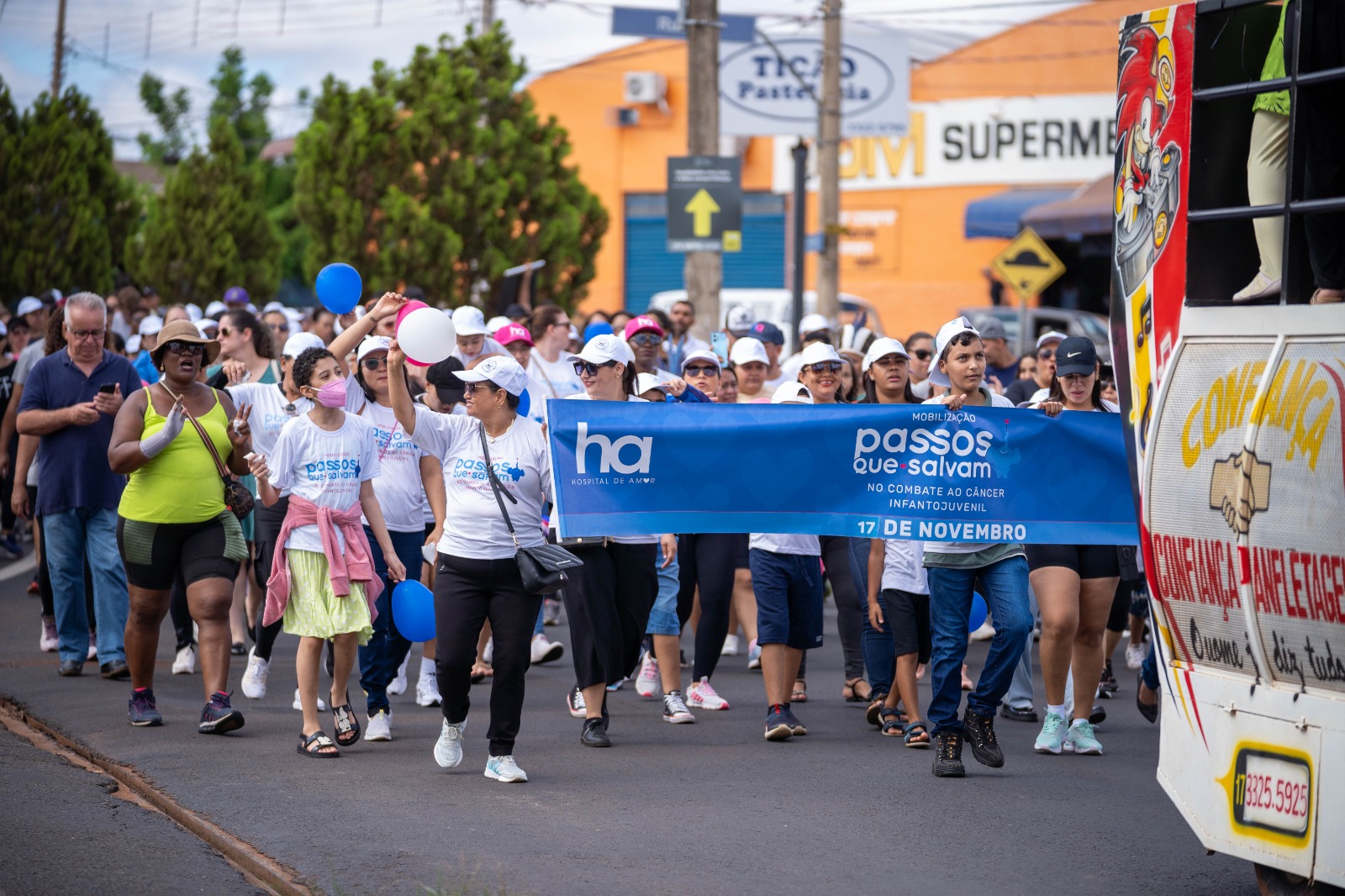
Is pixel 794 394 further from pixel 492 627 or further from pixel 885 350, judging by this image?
pixel 492 627

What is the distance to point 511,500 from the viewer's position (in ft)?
24.2

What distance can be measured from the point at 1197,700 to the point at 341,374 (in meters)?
4.54

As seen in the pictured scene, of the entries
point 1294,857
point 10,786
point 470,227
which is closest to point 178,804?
point 10,786

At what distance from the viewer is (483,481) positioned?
24.2 ft

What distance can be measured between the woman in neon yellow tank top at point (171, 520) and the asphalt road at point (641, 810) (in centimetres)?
36

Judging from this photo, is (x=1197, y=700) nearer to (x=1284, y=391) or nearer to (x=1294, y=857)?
(x=1294, y=857)

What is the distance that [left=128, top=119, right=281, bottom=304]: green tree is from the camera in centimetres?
3070

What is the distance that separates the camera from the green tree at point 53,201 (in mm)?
26250

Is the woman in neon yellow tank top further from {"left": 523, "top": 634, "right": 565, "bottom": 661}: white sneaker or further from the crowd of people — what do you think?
{"left": 523, "top": 634, "right": 565, "bottom": 661}: white sneaker

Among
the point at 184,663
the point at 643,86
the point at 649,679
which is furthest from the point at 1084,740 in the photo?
the point at 643,86

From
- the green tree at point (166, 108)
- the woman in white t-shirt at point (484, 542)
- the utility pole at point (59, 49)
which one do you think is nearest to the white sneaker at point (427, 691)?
the woman in white t-shirt at point (484, 542)

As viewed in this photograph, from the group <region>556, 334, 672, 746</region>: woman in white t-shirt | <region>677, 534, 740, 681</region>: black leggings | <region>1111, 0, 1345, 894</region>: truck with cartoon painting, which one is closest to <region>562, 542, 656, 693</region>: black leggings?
<region>556, 334, 672, 746</region>: woman in white t-shirt

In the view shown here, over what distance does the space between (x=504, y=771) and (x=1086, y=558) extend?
3.00m

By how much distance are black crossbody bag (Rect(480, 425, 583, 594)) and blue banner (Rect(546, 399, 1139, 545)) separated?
18.7 inches
